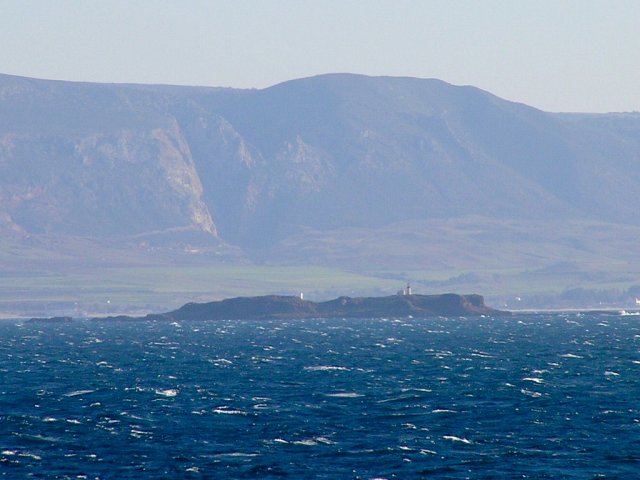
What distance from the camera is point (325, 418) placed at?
277 feet

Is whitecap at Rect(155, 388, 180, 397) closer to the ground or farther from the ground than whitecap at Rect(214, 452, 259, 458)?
farther from the ground

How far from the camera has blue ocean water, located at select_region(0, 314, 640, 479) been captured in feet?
223

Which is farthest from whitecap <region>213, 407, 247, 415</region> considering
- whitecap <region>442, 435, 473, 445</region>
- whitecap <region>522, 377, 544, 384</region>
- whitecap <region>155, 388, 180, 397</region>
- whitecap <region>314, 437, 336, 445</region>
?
whitecap <region>522, 377, 544, 384</region>

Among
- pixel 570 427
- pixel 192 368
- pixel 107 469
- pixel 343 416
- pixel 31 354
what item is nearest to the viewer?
pixel 107 469

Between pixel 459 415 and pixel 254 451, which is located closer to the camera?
pixel 254 451

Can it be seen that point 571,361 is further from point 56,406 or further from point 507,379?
point 56,406

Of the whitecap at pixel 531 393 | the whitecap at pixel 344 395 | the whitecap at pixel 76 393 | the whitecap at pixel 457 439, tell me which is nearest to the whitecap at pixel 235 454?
the whitecap at pixel 457 439

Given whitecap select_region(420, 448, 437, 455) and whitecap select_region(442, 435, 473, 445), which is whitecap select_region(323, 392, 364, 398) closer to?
whitecap select_region(442, 435, 473, 445)

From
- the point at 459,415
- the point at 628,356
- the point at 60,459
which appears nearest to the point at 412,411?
the point at 459,415

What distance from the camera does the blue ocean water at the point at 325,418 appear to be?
6806cm

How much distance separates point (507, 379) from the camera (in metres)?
111

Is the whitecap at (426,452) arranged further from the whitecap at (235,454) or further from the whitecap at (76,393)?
the whitecap at (76,393)

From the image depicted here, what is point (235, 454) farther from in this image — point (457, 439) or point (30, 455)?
point (457, 439)

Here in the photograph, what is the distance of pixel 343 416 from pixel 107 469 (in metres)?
20.7
